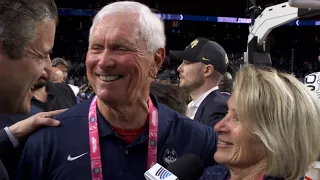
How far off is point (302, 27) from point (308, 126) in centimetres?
2157

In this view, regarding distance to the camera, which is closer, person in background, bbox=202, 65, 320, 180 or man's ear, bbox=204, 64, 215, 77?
person in background, bbox=202, 65, 320, 180

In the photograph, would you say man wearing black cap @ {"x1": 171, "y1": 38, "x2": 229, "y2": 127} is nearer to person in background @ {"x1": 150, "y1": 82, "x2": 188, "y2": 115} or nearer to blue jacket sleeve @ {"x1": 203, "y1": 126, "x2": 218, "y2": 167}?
person in background @ {"x1": 150, "y1": 82, "x2": 188, "y2": 115}

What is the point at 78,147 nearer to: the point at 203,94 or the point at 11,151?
the point at 11,151

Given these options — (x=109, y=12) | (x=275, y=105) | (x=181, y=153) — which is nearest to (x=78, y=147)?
(x=181, y=153)

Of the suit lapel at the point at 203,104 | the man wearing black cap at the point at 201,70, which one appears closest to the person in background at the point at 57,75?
the man wearing black cap at the point at 201,70

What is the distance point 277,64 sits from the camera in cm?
2000

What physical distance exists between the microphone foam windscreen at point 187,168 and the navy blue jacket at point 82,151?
0.50ft

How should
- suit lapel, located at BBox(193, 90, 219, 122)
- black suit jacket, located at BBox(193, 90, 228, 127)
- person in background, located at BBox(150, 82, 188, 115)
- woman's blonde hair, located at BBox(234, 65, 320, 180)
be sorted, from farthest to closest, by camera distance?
suit lapel, located at BBox(193, 90, 219, 122) < black suit jacket, located at BBox(193, 90, 228, 127) < person in background, located at BBox(150, 82, 188, 115) < woman's blonde hair, located at BBox(234, 65, 320, 180)

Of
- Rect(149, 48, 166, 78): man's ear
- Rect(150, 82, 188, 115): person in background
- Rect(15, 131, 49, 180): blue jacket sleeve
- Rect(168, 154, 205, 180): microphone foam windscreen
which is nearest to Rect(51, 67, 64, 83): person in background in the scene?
Rect(150, 82, 188, 115): person in background

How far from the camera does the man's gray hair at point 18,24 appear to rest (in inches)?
49.9

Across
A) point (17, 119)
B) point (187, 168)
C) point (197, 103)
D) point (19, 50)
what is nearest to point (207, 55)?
point (197, 103)

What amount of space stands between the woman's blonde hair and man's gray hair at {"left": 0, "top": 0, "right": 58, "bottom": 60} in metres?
0.76

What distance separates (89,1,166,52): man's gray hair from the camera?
1.68 m

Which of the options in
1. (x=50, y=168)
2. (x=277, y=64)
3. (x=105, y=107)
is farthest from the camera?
(x=277, y=64)
